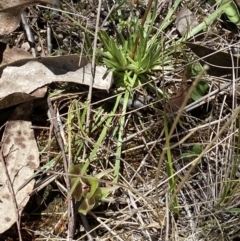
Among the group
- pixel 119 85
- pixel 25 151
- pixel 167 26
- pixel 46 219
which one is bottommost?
pixel 46 219

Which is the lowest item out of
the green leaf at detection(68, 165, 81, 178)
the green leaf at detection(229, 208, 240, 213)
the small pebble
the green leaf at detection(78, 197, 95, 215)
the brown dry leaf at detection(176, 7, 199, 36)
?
the green leaf at detection(78, 197, 95, 215)

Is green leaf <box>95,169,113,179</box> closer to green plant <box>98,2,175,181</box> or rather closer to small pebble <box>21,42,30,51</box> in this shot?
green plant <box>98,2,175,181</box>

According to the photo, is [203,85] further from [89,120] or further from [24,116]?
[24,116]

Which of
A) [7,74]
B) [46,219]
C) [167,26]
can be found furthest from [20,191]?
[167,26]

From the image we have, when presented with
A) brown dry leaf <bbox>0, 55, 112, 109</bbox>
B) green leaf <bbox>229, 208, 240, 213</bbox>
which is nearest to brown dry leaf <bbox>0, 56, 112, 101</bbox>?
brown dry leaf <bbox>0, 55, 112, 109</bbox>

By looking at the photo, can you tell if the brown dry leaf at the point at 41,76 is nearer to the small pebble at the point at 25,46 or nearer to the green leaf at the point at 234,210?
the small pebble at the point at 25,46

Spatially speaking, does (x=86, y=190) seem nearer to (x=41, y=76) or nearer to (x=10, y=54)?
(x=41, y=76)
